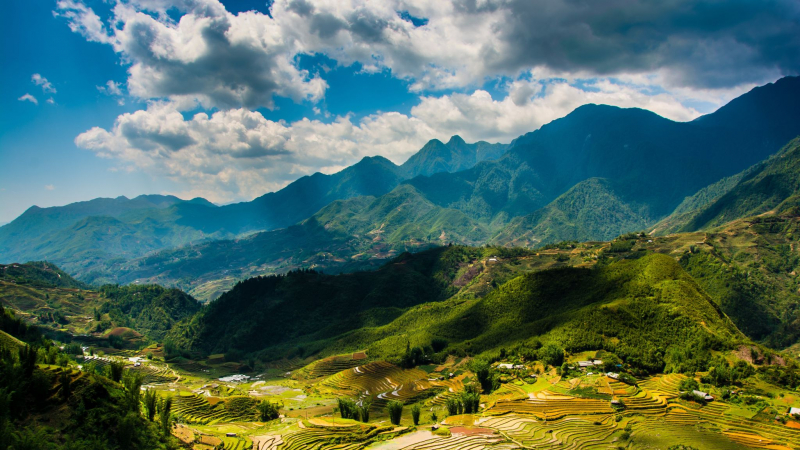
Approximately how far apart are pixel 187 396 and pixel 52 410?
152 ft

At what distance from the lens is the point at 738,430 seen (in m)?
43.3

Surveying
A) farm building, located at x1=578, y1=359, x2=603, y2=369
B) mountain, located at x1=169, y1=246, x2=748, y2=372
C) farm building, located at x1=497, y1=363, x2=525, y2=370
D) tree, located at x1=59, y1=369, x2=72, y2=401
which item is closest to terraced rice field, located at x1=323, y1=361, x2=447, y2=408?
mountain, located at x1=169, y1=246, x2=748, y2=372

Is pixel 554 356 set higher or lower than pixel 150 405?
lower

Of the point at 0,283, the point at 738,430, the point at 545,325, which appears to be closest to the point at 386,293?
the point at 545,325

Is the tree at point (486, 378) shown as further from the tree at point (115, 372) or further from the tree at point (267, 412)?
the tree at point (115, 372)

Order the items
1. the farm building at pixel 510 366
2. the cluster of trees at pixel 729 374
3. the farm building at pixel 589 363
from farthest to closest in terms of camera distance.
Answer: the farm building at pixel 510 366
the farm building at pixel 589 363
the cluster of trees at pixel 729 374

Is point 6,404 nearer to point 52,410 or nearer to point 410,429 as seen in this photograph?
point 52,410

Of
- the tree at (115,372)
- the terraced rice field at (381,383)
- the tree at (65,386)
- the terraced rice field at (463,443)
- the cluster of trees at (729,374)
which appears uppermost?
the tree at (65,386)

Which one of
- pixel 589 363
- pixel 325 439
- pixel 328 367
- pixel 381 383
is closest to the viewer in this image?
pixel 325 439

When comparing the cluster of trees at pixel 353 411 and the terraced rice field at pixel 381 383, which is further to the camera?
the terraced rice field at pixel 381 383

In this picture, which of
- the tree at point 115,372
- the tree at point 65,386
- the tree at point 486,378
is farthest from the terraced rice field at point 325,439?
the tree at point 486,378

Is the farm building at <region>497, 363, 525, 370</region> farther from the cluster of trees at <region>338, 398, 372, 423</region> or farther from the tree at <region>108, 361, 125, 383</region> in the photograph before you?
the tree at <region>108, 361, 125, 383</region>

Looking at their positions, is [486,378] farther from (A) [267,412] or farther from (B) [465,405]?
(A) [267,412]

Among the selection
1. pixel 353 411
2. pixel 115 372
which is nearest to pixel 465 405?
pixel 353 411
